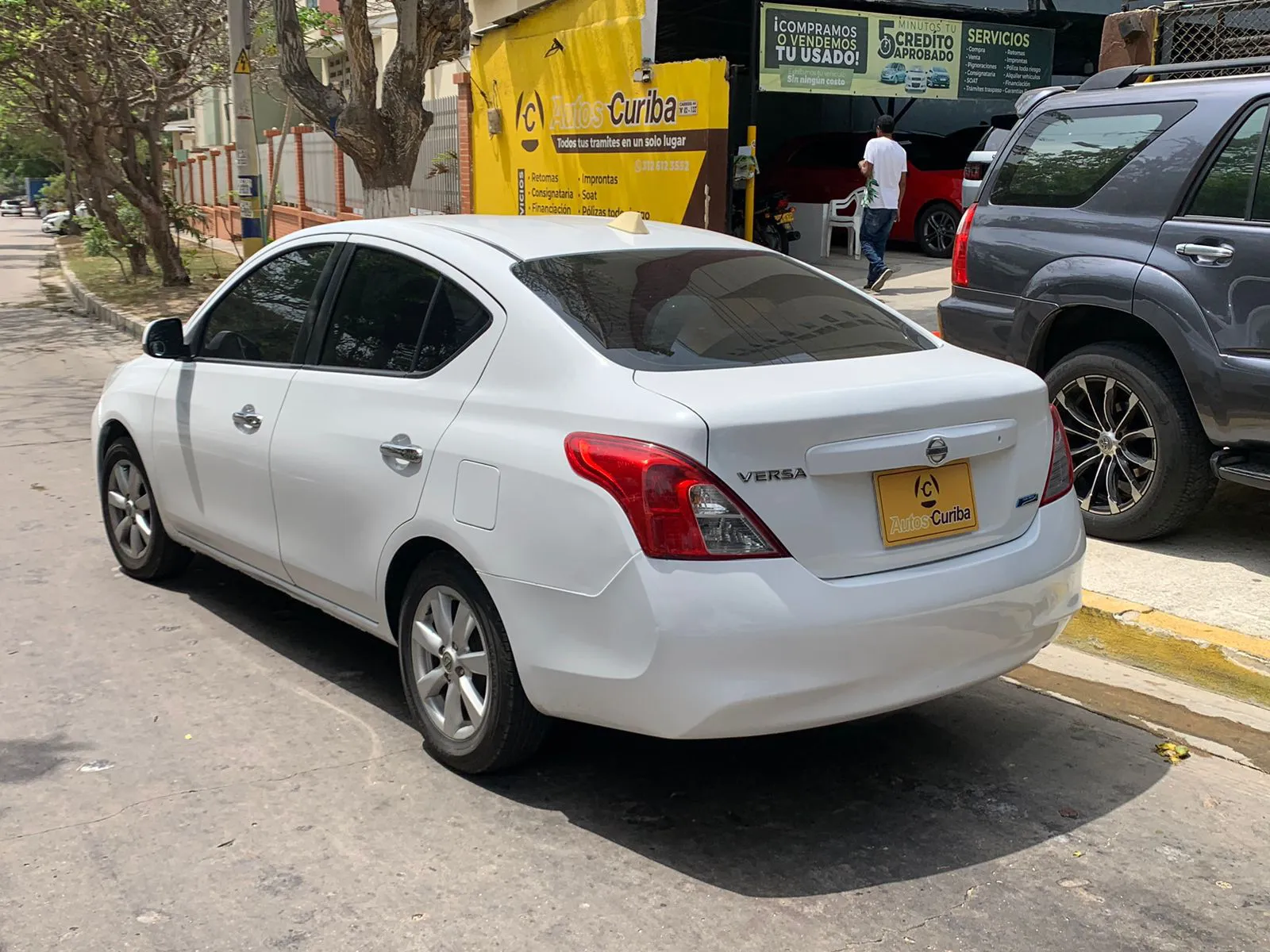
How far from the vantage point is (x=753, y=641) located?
10.2 feet

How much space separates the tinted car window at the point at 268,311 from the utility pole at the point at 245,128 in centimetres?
894

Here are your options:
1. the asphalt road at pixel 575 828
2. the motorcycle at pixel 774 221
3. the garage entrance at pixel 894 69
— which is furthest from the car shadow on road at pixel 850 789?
the motorcycle at pixel 774 221

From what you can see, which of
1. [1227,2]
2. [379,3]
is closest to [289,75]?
[1227,2]

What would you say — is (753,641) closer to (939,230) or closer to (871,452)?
(871,452)

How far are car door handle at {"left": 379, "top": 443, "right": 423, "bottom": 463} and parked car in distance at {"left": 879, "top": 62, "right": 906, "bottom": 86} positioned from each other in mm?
13575

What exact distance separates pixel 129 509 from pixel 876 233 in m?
10.3

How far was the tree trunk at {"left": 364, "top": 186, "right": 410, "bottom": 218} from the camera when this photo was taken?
13531 millimetres

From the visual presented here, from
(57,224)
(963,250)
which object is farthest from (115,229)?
(57,224)

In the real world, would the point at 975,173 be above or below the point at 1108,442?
above

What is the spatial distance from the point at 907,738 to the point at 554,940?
1597mm

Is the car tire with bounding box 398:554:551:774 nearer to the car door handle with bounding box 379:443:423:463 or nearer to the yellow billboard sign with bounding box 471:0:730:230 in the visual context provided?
the car door handle with bounding box 379:443:423:463

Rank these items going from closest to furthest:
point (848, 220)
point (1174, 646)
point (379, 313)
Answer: point (379, 313) < point (1174, 646) < point (848, 220)

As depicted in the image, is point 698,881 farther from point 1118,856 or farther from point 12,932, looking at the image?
point 12,932

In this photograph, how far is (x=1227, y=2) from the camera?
21.7 feet
